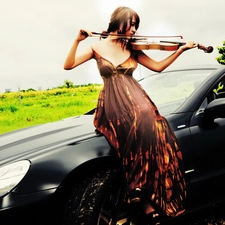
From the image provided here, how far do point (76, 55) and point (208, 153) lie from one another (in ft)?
3.97

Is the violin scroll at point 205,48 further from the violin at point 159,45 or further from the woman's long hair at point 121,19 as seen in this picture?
the woman's long hair at point 121,19

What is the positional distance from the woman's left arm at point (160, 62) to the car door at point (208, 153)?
508 mm

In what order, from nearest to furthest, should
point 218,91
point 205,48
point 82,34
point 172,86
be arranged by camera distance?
1. point 82,34
2. point 205,48
3. point 218,91
4. point 172,86

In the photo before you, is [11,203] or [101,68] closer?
[11,203]

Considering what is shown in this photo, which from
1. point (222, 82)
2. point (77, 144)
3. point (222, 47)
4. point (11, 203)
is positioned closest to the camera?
point (11, 203)

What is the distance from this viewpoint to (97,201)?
9.11 ft

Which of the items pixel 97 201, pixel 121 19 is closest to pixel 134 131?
pixel 97 201

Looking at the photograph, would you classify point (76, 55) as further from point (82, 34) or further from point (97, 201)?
point (97, 201)

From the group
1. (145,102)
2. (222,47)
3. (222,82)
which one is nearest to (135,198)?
(145,102)

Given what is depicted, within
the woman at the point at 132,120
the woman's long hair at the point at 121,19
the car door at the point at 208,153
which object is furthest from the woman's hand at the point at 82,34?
the car door at the point at 208,153

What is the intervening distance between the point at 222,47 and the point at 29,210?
151 feet

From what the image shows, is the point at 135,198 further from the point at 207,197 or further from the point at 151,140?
the point at 207,197

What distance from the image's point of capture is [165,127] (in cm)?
301

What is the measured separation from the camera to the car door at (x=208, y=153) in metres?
3.28
